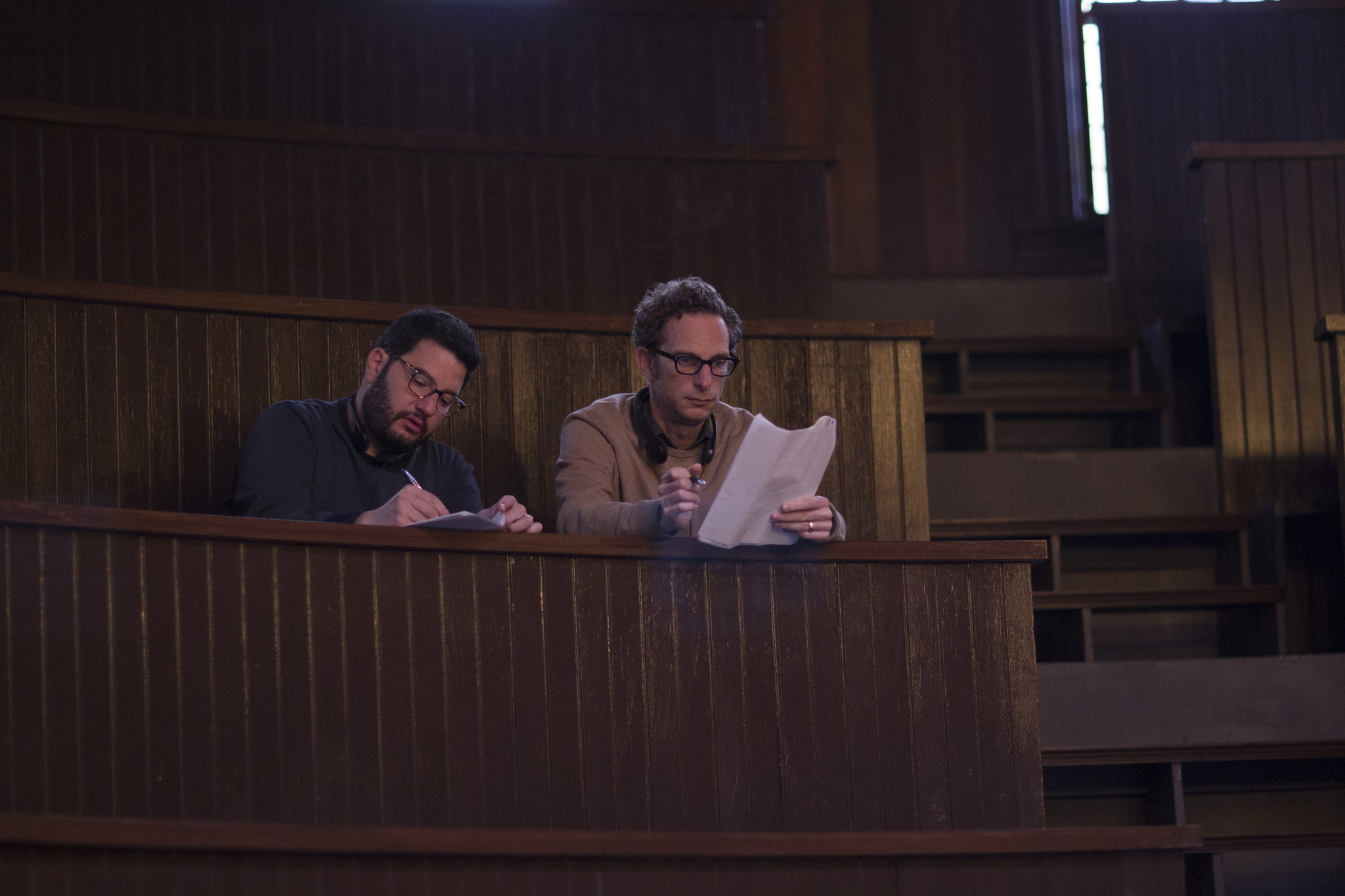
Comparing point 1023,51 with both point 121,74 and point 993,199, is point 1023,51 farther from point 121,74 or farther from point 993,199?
point 121,74

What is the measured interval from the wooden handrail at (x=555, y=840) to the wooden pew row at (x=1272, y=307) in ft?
4.92

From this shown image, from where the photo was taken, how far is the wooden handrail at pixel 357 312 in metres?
2.11

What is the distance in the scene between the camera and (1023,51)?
413 cm

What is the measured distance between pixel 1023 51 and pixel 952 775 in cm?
292

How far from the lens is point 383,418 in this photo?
2.01m

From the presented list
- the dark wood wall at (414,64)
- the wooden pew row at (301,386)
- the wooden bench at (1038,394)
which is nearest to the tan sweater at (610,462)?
the wooden pew row at (301,386)

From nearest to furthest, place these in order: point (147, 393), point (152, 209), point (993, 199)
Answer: point (147, 393) < point (152, 209) < point (993, 199)

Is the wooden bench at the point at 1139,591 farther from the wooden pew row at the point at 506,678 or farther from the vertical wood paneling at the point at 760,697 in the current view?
the vertical wood paneling at the point at 760,697

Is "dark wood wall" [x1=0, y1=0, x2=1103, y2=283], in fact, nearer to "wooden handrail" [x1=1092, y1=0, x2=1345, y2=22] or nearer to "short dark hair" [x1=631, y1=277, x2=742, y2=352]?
"wooden handrail" [x1=1092, y1=0, x2=1345, y2=22]

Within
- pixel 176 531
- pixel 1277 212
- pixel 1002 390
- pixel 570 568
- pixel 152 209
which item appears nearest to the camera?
pixel 176 531

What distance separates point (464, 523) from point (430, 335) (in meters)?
0.47

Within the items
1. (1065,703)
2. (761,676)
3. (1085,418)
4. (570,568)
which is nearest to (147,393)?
(570,568)

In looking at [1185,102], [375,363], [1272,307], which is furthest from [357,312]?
[1185,102]

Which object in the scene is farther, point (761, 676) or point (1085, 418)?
point (1085, 418)
